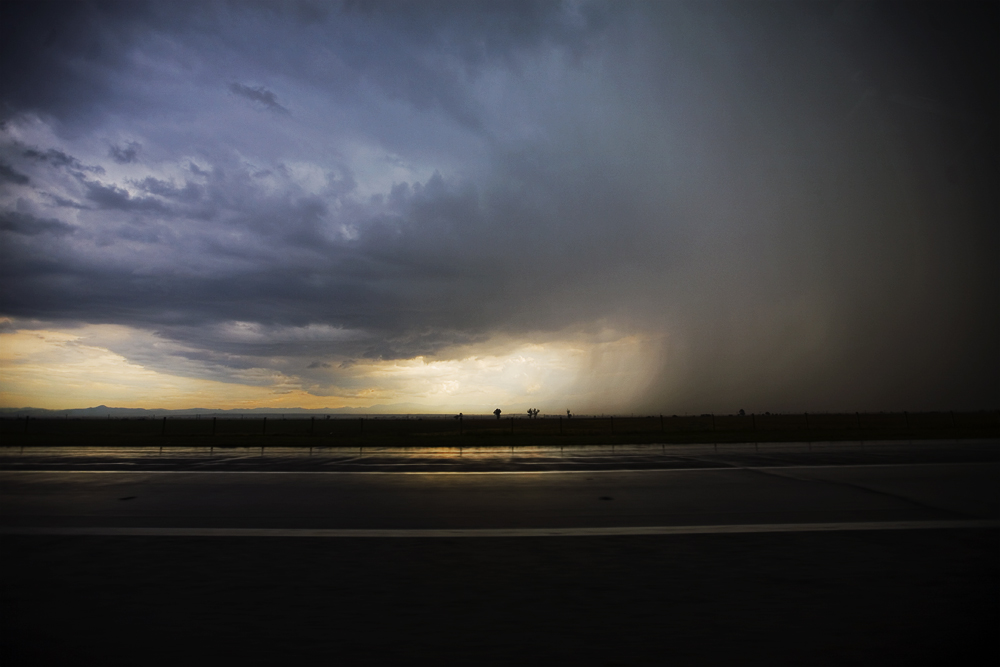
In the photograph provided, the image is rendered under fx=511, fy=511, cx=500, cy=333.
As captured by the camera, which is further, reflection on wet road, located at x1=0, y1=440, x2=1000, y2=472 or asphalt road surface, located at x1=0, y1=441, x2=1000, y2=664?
reflection on wet road, located at x1=0, y1=440, x2=1000, y2=472

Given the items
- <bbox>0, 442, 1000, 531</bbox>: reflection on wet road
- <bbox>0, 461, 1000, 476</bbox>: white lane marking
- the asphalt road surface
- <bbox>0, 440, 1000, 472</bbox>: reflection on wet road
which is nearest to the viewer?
the asphalt road surface

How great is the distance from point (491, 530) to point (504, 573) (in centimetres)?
210

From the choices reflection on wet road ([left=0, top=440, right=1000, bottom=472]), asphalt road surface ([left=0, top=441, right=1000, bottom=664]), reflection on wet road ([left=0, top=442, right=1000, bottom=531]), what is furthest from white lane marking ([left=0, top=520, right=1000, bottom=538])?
reflection on wet road ([left=0, top=440, right=1000, bottom=472])

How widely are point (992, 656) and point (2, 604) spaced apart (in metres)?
8.13

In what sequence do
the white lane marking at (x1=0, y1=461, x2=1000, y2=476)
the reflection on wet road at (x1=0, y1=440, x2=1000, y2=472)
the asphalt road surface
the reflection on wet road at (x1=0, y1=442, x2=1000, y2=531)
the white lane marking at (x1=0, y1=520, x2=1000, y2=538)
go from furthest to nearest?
the reflection on wet road at (x1=0, y1=440, x2=1000, y2=472) < the white lane marking at (x1=0, y1=461, x2=1000, y2=476) < the reflection on wet road at (x1=0, y1=442, x2=1000, y2=531) < the white lane marking at (x1=0, y1=520, x2=1000, y2=538) < the asphalt road surface

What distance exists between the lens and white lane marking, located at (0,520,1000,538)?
7277mm

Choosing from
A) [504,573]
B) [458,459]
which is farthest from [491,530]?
[458,459]

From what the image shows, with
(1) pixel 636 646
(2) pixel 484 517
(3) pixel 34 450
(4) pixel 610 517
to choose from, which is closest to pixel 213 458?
(3) pixel 34 450

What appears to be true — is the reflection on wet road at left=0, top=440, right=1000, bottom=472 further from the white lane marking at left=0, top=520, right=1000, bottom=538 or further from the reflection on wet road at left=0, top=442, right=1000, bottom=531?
the white lane marking at left=0, top=520, right=1000, bottom=538

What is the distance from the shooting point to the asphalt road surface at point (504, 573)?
381cm

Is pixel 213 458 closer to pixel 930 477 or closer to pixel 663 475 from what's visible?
pixel 663 475

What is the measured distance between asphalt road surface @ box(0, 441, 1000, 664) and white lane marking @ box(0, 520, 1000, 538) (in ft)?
0.20

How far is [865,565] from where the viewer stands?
5.71 metres

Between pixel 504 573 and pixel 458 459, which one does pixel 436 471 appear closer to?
pixel 458 459
